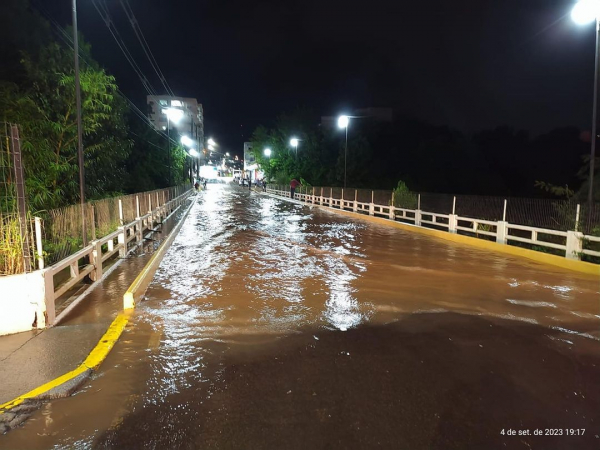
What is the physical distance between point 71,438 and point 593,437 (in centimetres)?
426

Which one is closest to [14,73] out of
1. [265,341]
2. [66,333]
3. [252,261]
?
[252,261]

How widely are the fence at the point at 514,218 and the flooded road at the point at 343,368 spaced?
9.00ft

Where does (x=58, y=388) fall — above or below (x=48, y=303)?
below

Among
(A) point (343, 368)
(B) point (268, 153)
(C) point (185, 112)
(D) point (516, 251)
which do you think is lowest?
(D) point (516, 251)

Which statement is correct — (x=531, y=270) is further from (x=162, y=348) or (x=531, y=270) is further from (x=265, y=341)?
(x=162, y=348)

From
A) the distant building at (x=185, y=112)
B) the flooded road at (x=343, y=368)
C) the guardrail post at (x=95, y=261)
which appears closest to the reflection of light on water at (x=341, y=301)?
the flooded road at (x=343, y=368)

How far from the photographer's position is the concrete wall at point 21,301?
604 cm

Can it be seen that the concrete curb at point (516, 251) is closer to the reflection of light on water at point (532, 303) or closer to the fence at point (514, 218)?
the fence at point (514, 218)

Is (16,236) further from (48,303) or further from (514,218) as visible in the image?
(514,218)

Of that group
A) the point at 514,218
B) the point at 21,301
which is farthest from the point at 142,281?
the point at 514,218

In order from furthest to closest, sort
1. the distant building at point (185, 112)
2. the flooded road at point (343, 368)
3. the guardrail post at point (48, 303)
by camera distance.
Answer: the distant building at point (185, 112) → the guardrail post at point (48, 303) → the flooded road at point (343, 368)

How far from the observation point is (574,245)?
39.5 feet

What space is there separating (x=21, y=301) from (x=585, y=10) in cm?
1406

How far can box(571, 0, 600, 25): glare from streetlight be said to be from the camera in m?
12.0
